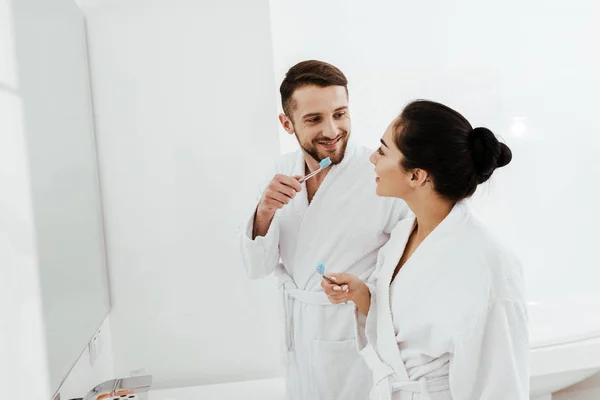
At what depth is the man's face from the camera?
5.08 feet

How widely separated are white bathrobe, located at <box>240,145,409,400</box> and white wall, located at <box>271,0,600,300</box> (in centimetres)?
43

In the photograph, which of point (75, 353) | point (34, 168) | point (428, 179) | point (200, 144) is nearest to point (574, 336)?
point (428, 179)

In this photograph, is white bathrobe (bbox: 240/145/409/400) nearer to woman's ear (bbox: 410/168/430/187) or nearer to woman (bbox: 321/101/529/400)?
woman (bbox: 321/101/529/400)

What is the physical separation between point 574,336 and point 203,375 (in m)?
1.41

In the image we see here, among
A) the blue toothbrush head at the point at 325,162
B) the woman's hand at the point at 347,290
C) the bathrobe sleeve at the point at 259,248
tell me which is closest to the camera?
the woman's hand at the point at 347,290

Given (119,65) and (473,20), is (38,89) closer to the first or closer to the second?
(119,65)

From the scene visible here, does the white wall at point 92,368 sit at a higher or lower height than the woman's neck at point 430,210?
lower

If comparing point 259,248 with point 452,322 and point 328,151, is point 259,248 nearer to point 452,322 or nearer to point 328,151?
point 328,151

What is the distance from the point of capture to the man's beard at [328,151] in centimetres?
158

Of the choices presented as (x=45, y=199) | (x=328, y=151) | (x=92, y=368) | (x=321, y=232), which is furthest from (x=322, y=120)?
(x=92, y=368)

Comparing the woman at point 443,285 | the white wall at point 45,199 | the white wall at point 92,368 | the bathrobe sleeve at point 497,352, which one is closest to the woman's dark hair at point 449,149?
the woman at point 443,285

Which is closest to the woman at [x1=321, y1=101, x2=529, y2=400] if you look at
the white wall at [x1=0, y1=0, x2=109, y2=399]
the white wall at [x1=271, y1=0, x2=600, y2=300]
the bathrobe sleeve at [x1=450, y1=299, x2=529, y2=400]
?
the bathrobe sleeve at [x1=450, y1=299, x2=529, y2=400]

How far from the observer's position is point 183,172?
6.32ft

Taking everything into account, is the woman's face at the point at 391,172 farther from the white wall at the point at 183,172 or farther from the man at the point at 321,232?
the white wall at the point at 183,172
